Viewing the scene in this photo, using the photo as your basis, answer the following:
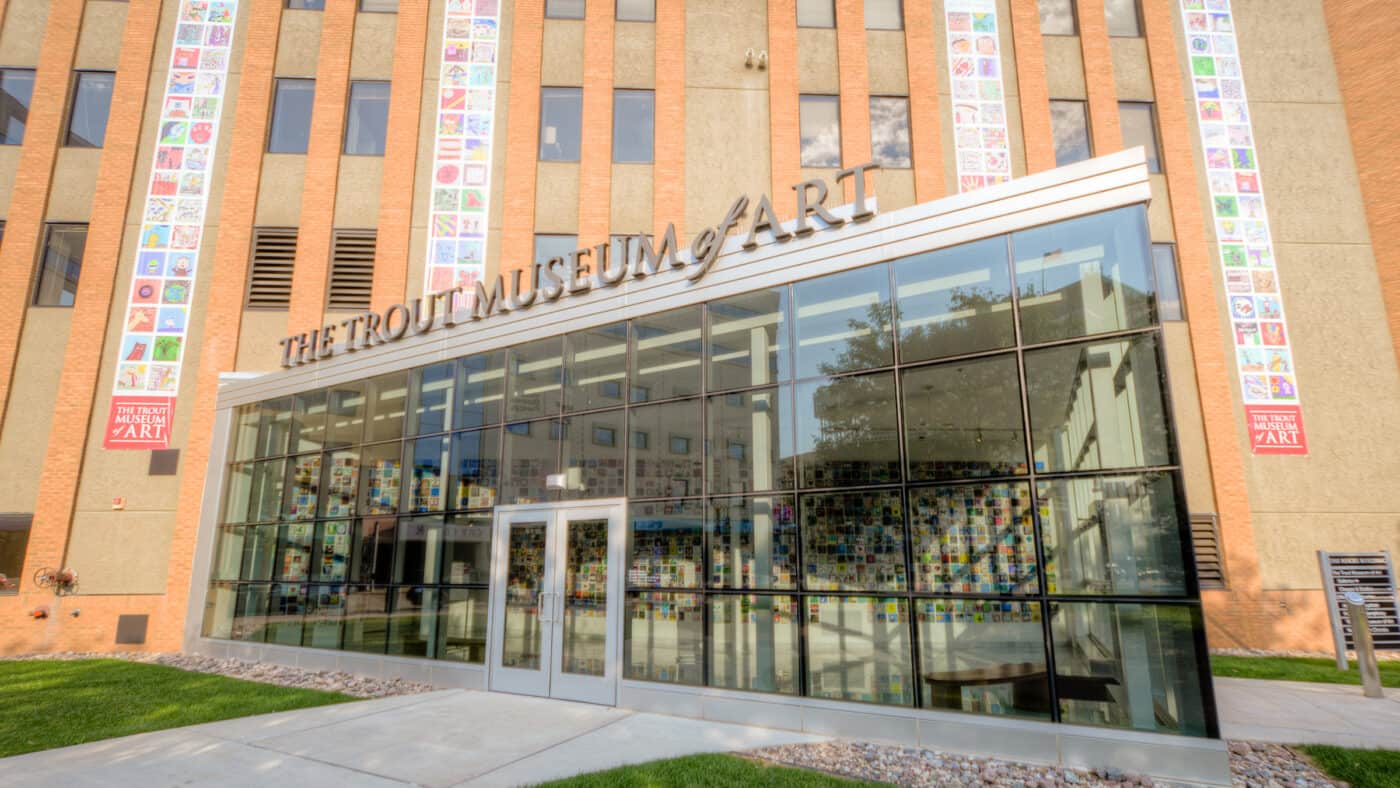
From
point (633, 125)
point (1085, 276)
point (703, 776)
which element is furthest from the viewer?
point (633, 125)

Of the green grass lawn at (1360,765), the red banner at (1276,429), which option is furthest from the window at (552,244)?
the green grass lawn at (1360,765)

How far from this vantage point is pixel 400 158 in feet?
61.5

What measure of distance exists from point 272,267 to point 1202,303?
73.7 ft

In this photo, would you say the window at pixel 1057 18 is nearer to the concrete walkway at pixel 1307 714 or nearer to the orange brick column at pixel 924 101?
the orange brick column at pixel 924 101

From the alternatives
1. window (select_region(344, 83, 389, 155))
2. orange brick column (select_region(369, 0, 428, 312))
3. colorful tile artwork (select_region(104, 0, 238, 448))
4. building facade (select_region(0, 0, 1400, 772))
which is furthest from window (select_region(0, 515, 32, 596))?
window (select_region(344, 83, 389, 155))

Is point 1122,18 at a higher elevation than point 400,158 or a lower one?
higher

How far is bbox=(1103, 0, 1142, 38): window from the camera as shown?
62.4ft

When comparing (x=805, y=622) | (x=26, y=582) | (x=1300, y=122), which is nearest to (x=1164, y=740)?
(x=805, y=622)

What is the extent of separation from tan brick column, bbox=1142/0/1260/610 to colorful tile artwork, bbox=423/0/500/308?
16835 millimetres

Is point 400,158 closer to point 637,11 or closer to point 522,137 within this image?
point 522,137

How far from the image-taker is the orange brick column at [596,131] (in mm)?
18234

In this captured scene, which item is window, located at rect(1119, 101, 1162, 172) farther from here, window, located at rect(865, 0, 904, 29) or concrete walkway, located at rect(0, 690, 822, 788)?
concrete walkway, located at rect(0, 690, 822, 788)

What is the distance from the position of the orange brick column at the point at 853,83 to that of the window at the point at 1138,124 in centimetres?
638

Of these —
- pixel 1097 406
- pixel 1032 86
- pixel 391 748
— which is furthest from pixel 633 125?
pixel 391 748
